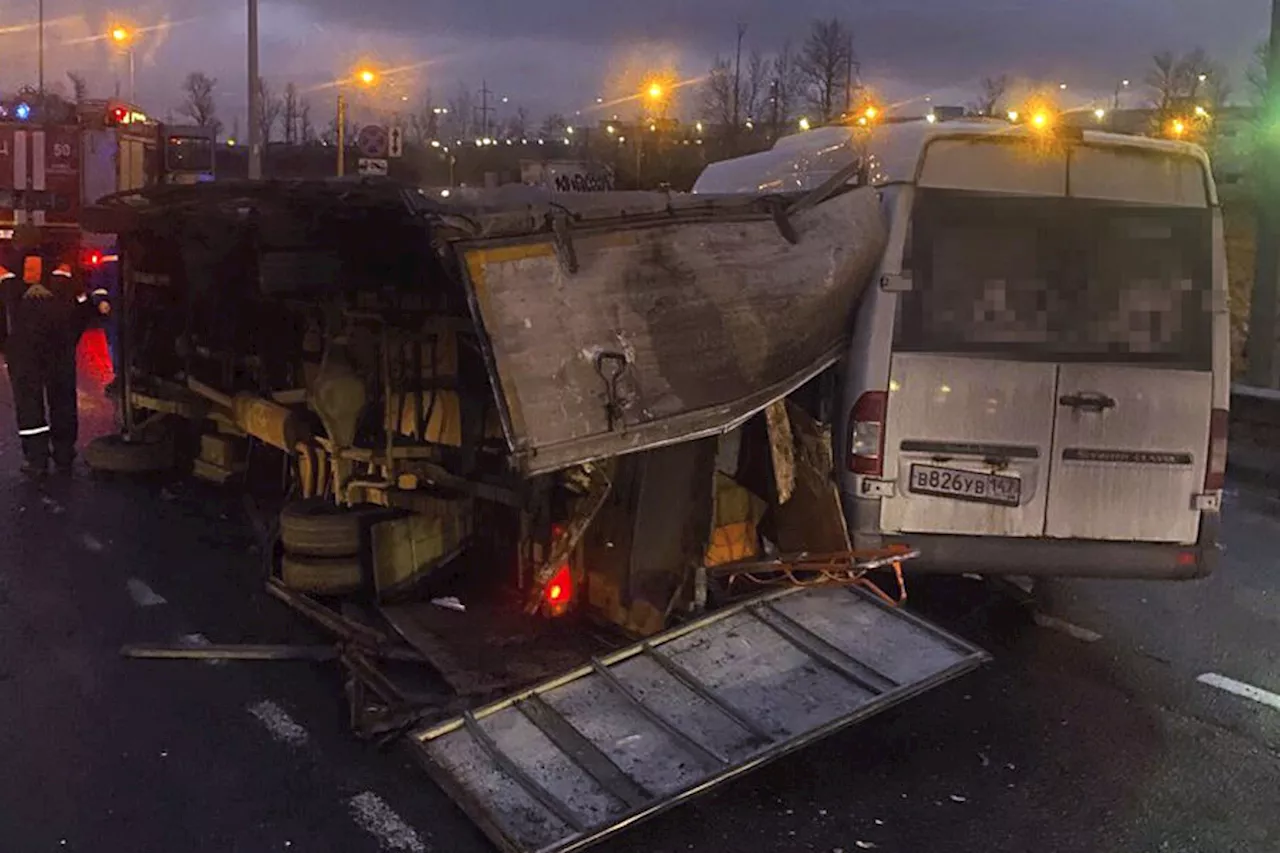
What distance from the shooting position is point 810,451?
5555mm

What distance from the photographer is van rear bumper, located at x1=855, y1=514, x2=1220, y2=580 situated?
216 inches

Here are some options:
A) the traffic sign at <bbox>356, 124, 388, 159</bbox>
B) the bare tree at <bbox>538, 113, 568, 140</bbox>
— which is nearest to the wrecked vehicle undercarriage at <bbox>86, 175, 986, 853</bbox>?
the traffic sign at <bbox>356, 124, 388, 159</bbox>

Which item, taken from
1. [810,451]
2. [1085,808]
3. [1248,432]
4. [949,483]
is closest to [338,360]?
[810,451]

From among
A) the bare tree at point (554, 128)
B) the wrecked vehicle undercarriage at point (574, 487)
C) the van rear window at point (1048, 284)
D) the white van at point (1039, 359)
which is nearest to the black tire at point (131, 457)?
the wrecked vehicle undercarriage at point (574, 487)

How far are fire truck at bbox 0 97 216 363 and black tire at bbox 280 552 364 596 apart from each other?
13111 millimetres

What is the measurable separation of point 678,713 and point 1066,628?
2736mm

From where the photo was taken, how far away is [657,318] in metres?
4.69

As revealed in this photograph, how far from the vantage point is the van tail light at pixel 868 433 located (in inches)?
212

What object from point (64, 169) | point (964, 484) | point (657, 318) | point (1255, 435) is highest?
point (64, 169)

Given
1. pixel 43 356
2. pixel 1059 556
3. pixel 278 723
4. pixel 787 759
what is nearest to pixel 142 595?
pixel 278 723

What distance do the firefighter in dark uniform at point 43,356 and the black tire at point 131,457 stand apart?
48 cm

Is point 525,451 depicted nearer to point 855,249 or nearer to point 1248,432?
point 855,249

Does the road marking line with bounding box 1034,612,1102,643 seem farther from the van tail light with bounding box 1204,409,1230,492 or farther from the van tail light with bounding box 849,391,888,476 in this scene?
the van tail light with bounding box 849,391,888,476

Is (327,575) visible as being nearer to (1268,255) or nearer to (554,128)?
(1268,255)
